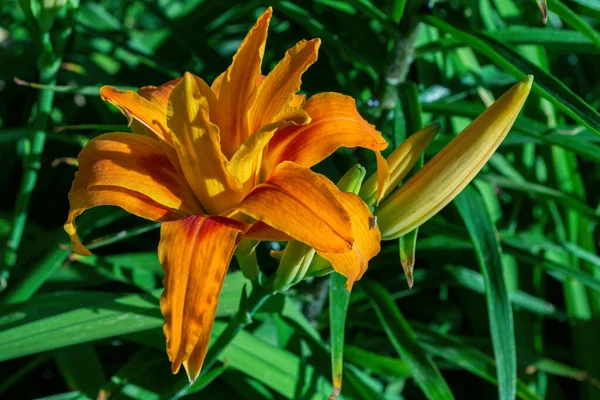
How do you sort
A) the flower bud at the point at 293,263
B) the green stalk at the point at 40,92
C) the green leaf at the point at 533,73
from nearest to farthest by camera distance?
the flower bud at the point at 293,263
the green leaf at the point at 533,73
the green stalk at the point at 40,92

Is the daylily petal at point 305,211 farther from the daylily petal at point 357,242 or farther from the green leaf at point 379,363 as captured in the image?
the green leaf at point 379,363

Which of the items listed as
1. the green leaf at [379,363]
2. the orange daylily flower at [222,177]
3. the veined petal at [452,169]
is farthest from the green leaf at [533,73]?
the green leaf at [379,363]

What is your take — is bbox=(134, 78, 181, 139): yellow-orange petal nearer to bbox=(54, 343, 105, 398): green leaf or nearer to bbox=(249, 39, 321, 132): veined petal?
bbox=(249, 39, 321, 132): veined petal

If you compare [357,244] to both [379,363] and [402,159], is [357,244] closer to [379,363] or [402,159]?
[402,159]

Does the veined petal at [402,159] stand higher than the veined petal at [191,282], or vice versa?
the veined petal at [402,159]

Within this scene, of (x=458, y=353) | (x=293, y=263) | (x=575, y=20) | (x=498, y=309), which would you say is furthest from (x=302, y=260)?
Answer: (x=458, y=353)

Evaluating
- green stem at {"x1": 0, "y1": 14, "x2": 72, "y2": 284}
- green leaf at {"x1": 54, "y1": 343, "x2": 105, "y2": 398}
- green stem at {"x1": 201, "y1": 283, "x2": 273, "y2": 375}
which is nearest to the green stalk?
green stem at {"x1": 0, "y1": 14, "x2": 72, "y2": 284}
